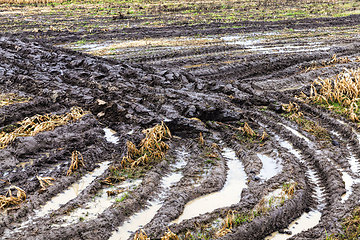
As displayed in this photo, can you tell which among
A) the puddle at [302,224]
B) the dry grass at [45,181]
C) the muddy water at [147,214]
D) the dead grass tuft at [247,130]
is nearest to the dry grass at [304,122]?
the dead grass tuft at [247,130]

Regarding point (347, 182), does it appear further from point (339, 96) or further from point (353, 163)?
point (339, 96)

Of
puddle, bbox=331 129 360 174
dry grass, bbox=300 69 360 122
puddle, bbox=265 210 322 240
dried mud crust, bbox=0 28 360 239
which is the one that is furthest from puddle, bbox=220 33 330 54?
puddle, bbox=265 210 322 240

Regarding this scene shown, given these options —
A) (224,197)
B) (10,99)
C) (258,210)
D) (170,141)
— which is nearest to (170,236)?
(258,210)

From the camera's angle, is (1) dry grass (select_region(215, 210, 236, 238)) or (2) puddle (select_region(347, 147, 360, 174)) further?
(2) puddle (select_region(347, 147, 360, 174))

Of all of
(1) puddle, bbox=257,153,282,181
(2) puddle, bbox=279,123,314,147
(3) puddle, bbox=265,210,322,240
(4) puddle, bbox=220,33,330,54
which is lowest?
(3) puddle, bbox=265,210,322,240

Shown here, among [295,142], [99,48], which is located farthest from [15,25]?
[295,142]

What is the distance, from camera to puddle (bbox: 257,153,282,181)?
6820mm

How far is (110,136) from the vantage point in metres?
8.42

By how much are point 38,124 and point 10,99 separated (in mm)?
2163

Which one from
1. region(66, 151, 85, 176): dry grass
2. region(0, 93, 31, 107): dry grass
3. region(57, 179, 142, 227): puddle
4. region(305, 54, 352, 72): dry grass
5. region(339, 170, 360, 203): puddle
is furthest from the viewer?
region(305, 54, 352, 72): dry grass

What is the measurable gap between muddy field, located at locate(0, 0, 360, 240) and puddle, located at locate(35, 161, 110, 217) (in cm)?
3

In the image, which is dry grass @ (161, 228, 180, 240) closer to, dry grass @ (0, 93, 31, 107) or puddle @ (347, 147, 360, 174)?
puddle @ (347, 147, 360, 174)

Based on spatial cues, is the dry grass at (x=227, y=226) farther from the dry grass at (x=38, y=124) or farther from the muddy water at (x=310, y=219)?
the dry grass at (x=38, y=124)

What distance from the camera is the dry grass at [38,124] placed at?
753cm
